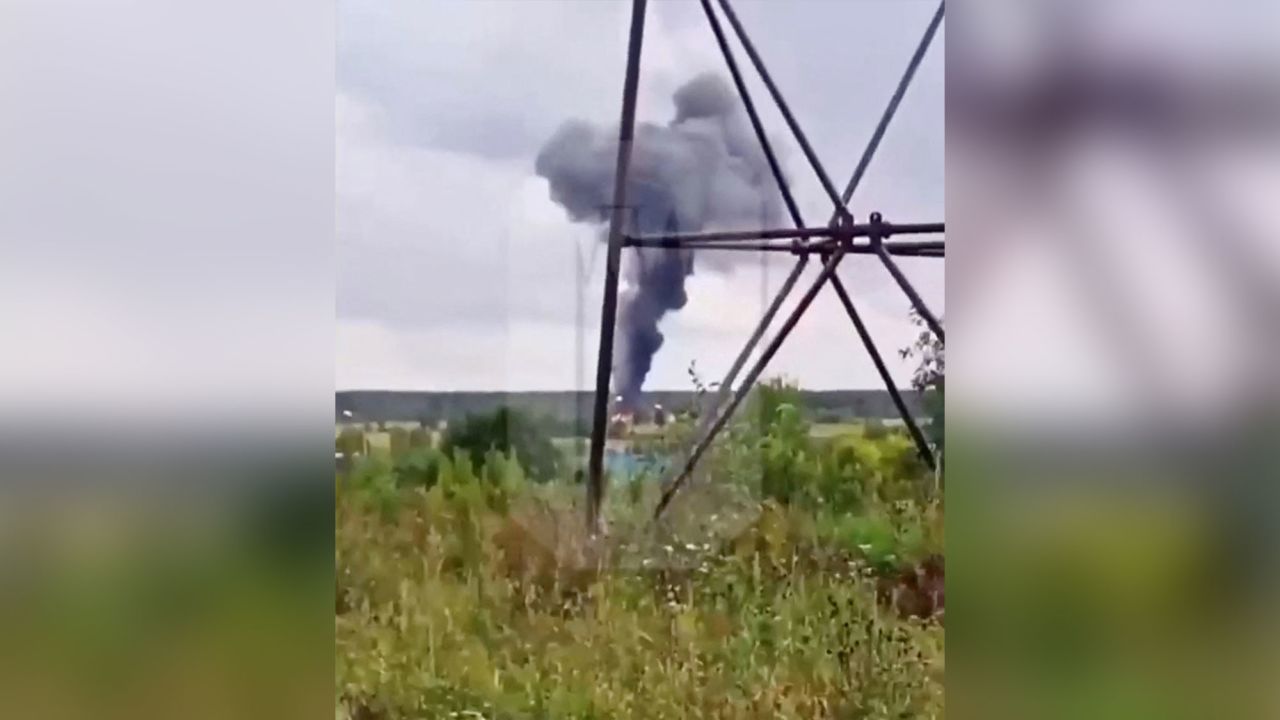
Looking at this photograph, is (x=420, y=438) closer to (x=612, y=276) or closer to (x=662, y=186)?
(x=612, y=276)

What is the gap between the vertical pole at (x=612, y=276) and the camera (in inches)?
52.2

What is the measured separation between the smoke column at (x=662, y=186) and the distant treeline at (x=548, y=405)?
5 centimetres

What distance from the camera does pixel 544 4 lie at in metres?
1.31

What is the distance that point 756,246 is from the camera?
1331mm

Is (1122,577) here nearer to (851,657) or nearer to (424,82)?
(851,657)

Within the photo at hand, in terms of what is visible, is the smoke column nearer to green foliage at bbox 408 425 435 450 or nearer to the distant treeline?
the distant treeline

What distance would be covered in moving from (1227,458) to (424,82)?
951mm

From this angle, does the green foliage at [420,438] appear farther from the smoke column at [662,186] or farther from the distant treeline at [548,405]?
the smoke column at [662,186]

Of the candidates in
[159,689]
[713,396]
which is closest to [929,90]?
[713,396]

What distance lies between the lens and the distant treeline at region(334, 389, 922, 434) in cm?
126

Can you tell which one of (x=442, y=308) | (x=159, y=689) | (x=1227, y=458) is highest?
(x=442, y=308)

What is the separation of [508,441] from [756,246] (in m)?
0.37

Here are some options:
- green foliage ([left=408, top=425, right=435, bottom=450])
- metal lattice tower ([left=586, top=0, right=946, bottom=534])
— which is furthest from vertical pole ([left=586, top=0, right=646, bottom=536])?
green foliage ([left=408, top=425, right=435, bottom=450])

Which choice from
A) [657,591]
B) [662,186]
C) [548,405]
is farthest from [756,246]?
[657,591]
